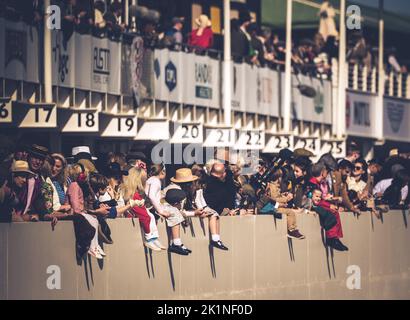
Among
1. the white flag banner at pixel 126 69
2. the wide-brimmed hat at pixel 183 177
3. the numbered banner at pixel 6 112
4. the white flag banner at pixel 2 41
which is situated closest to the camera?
the wide-brimmed hat at pixel 183 177

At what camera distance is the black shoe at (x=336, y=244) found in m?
24.0

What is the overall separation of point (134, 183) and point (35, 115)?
3.09 m

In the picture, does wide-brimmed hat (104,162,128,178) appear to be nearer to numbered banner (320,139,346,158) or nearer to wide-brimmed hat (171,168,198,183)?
wide-brimmed hat (171,168,198,183)

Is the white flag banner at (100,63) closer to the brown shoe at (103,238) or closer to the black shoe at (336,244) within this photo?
the black shoe at (336,244)

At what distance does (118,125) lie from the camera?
25484mm

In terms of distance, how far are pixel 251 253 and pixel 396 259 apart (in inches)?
194

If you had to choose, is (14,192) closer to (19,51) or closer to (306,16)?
(19,51)

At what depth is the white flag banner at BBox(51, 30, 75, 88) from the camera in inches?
931

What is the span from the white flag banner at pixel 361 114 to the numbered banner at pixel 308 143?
16.6 ft

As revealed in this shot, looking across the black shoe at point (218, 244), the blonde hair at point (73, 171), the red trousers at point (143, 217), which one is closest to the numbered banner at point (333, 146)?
the black shoe at point (218, 244)

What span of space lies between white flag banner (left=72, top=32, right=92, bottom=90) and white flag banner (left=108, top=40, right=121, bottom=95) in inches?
26.7

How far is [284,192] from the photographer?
2255 cm

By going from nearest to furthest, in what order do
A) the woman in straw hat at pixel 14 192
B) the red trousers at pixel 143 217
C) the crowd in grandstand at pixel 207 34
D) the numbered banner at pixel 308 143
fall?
1. the woman in straw hat at pixel 14 192
2. the red trousers at pixel 143 217
3. the crowd in grandstand at pixel 207 34
4. the numbered banner at pixel 308 143
